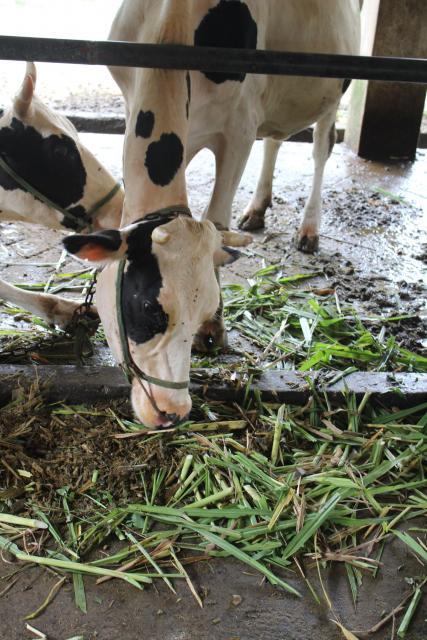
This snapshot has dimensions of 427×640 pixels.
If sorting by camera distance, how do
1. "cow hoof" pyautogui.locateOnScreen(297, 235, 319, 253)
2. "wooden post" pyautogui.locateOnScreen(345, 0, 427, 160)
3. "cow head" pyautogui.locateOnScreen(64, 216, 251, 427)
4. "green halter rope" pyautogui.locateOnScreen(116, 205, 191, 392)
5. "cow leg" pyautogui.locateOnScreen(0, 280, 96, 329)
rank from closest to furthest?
"cow head" pyautogui.locateOnScreen(64, 216, 251, 427)
"green halter rope" pyautogui.locateOnScreen(116, 205, 191, 392)
"cow leg" pyautogui.locateOnScreen(0, 280, 96, 329)
"cow hoof" pyautogui.locateOnScreen(297, 235, 319, 253)
"wooden post" pyautogui.locateOnScreen(345, 0, 427, 160)

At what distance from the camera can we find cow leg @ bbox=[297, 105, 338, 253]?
472 cm

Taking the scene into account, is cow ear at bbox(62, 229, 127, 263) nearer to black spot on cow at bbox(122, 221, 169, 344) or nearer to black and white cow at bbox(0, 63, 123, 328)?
black spot on cow at bbox(122, 221, 169, 344)

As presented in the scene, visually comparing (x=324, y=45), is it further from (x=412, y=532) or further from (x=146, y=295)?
(x=412, y=532)

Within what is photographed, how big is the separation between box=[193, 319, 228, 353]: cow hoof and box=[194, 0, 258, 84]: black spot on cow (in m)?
1.19

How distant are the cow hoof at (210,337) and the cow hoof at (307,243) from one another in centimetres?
155

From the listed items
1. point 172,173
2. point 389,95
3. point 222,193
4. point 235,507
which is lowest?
point 235,507

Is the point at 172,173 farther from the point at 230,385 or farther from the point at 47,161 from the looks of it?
the point at 230,385

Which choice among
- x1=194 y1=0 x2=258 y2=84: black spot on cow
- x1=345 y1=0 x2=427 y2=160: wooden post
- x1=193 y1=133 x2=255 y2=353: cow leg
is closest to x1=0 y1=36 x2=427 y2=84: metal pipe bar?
x1=194 y1=0 x2=258 y2=84: black spot on cow

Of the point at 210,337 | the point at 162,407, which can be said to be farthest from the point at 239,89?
the point at 162,407

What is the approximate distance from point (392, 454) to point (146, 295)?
128cm

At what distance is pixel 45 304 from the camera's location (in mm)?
3496

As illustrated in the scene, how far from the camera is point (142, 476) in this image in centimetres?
252

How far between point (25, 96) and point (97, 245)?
123 centimetres

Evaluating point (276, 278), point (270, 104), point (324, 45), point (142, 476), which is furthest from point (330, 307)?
point (142, 476)
